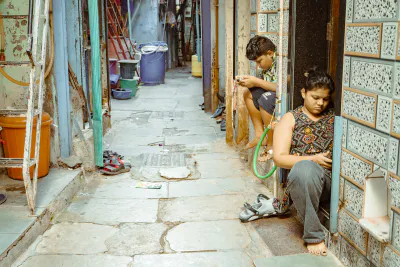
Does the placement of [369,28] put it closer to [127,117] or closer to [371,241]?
[371,241]

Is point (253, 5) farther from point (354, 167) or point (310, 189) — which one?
point (354, 167)

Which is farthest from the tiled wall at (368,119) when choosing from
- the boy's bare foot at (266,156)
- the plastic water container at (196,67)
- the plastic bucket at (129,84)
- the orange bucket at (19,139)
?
the plastic water container at (196,67)

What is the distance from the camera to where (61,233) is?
13.5 feet

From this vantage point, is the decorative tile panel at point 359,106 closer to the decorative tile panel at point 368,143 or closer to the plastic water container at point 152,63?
the decorative tile panel at point 368,143

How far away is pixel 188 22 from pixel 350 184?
1891cm

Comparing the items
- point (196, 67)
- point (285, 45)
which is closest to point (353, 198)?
point (285, 45)

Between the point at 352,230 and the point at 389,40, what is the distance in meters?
1.28

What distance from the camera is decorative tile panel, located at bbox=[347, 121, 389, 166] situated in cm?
274

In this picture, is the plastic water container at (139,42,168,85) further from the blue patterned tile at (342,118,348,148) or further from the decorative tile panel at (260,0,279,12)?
the blue patterned tile at (342,118,348,148)

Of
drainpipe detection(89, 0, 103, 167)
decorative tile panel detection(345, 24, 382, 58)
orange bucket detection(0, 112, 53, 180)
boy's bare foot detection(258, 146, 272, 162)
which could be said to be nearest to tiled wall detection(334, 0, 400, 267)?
decorative tile panel detection(345, 24, 382, 58)

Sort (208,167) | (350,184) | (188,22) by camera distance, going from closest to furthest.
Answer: (350,184)
(208,167)
(188,22)

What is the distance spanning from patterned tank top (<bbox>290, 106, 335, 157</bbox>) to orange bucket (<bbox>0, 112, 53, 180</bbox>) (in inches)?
100

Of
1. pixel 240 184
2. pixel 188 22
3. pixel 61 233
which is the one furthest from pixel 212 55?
pixel 188 22

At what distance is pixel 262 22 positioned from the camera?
5121 millimetres
